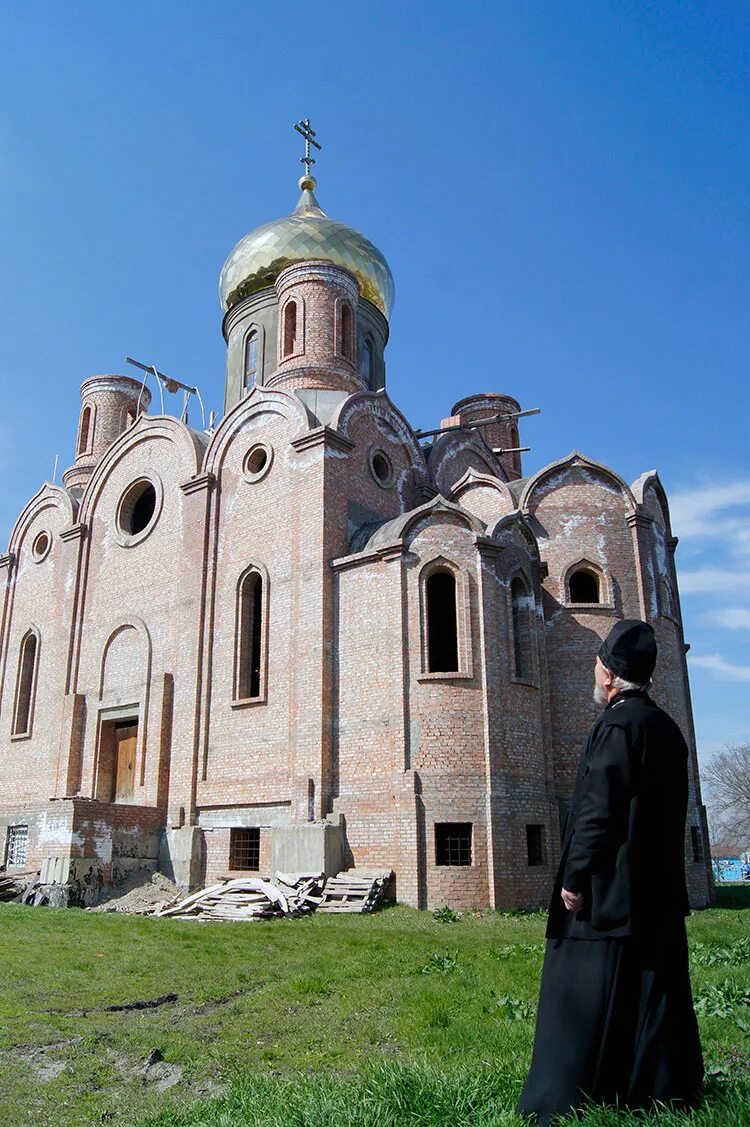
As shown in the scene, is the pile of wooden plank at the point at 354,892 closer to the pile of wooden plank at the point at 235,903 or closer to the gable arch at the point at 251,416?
the pile of wooden plank at the point at 235,903

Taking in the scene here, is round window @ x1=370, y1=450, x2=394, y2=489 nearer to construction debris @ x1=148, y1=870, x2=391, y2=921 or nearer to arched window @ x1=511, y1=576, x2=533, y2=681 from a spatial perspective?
arched window @ x1=511, y1=576, x2=533, y2=681

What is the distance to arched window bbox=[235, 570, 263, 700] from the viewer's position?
17500 mm

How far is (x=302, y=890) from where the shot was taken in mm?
13914

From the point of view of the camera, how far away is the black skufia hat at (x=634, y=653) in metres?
3.87

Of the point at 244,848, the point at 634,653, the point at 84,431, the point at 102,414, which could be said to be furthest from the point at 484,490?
the point at 634,653

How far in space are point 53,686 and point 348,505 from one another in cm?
941

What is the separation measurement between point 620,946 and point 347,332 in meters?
19.3

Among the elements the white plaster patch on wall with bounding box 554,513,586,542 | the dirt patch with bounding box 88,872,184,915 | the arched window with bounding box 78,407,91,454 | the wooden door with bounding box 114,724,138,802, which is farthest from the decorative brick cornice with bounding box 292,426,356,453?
the arched window with bounding box 78,407,91,454

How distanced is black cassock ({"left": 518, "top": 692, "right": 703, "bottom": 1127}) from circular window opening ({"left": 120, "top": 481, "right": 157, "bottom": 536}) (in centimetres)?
1912

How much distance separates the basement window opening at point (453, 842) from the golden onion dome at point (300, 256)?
14.2 m

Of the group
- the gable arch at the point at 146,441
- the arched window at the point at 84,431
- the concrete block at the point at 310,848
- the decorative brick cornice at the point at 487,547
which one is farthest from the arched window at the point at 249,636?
the arched window at the point at 84,431

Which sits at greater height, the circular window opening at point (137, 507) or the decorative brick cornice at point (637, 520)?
the circular window opening at point (137, 507)

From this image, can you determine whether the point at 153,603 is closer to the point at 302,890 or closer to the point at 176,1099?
the point at 302,890

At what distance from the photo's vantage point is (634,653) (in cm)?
388
